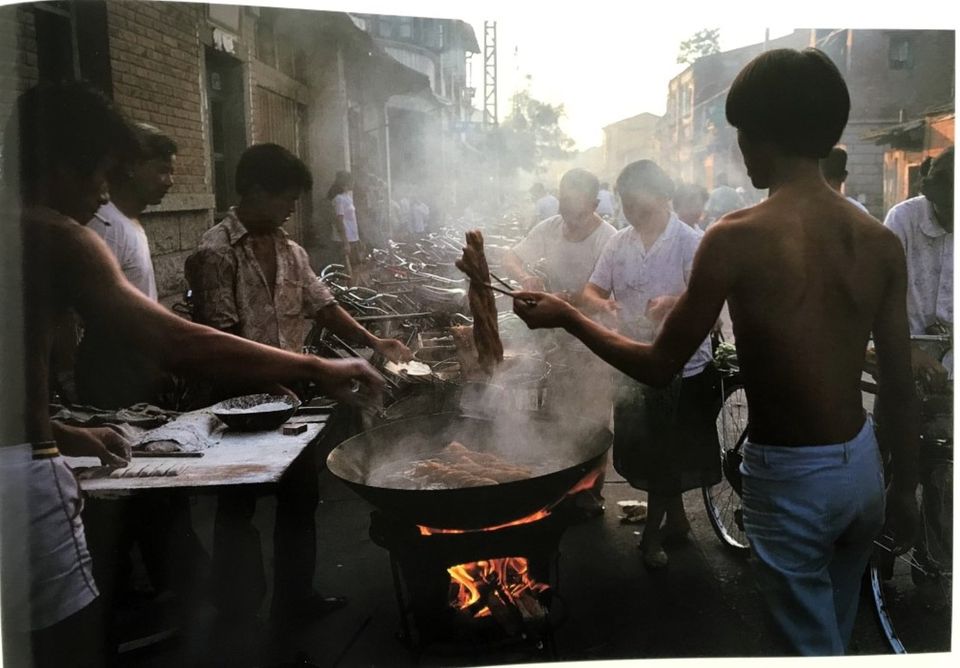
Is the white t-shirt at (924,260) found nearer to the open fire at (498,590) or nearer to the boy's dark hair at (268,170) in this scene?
the open fire at (498,590)

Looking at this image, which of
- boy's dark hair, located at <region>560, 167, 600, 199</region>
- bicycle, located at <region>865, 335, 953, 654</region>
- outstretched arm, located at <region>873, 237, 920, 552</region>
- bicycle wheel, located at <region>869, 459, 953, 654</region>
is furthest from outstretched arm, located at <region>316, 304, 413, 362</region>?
bicycle wheel, located at <region>869, 459, 953, 654</region>

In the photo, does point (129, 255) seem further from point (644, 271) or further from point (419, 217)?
point (644, 271)

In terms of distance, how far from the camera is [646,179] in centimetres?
395

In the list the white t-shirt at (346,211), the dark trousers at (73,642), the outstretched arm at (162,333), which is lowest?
the dark trousers at (73,642)

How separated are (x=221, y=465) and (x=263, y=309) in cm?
90

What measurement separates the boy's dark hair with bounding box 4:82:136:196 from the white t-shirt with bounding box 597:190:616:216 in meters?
2.55

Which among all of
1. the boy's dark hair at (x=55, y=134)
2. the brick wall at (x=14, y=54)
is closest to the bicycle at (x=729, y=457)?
the boy's dark hair at (x=55, y=134)

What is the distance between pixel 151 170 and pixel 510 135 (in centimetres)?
195

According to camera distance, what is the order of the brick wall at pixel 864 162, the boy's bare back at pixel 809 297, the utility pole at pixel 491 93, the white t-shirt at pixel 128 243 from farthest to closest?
the brick wall at pixel 864 162 → the utility pole at pixel 491 93 → the white t-shirt at pixel 128 243 → the boy's bare back at pixel 809 297

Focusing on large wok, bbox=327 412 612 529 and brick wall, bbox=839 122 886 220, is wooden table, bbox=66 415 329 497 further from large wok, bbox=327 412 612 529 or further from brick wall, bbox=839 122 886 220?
brick wall, bbox=839 122 886 220

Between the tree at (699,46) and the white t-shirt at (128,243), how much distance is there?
2913 millimetres

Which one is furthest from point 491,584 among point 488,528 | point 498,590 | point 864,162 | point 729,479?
point 864,162

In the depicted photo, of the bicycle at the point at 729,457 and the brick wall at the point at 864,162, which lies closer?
the brick wall at the point at 864,162

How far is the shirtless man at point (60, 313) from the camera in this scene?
2.91 m
